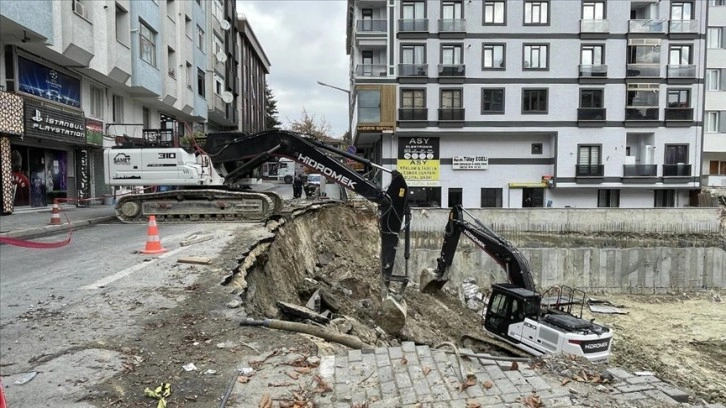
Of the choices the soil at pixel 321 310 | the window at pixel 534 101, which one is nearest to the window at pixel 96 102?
the soil at pixel 321 310

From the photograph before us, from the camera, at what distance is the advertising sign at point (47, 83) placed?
1566cm

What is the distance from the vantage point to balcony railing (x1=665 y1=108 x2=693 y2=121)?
3183cm

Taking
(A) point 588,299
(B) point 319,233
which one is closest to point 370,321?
(B) point 319,233

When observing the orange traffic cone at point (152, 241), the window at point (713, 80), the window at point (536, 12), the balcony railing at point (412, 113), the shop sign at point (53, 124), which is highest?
the window at point (536, 12)

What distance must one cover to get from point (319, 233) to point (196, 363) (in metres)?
14.0

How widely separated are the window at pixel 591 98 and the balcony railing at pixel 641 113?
6.45 ft

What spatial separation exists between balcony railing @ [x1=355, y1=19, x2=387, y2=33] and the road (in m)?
25.1

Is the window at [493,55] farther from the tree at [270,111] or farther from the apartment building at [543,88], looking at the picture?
the tree at [270,111]

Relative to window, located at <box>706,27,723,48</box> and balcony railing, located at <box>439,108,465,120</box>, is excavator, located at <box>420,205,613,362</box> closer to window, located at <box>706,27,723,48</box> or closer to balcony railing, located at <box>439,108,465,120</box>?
balcony railing, located at <box>439,108,465,120</box>

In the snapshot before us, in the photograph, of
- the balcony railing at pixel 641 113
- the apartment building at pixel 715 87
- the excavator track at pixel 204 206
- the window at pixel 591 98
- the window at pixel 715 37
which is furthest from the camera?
the window at pixel 715 37

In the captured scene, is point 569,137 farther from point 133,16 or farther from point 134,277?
point 134,277

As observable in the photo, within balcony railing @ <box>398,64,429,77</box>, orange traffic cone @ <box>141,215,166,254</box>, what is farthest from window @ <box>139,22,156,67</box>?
orange traffic cone @ <box>141,215,166,254</box>

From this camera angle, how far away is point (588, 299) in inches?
697

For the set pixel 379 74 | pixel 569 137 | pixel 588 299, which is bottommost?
pixel 588 299
